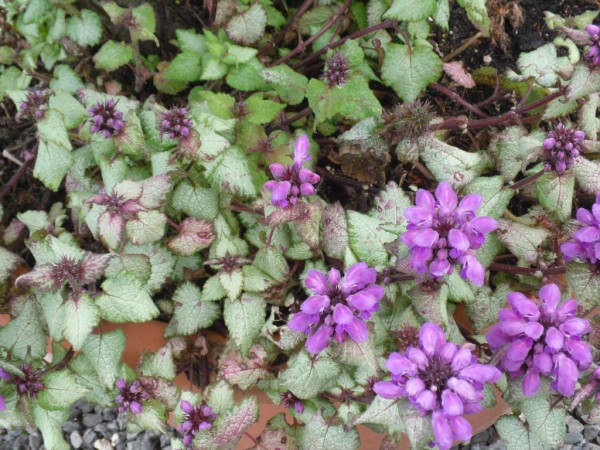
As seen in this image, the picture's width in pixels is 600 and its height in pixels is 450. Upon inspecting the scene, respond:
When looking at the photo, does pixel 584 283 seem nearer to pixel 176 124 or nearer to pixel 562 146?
pixel 562 146

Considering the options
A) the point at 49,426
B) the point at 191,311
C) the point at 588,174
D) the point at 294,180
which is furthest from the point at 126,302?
the point at 588,174

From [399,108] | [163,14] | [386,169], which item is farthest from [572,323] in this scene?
[163,14]

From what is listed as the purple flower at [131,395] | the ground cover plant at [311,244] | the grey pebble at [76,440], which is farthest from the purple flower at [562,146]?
the grey pebble at [76,440]

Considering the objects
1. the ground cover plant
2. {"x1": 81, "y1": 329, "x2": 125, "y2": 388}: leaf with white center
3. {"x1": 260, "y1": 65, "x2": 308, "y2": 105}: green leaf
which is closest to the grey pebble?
the ground cover plant

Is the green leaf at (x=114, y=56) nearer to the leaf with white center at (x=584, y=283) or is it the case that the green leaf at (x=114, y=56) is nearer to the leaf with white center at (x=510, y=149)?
the leaf with white center at (x=510, y=149)

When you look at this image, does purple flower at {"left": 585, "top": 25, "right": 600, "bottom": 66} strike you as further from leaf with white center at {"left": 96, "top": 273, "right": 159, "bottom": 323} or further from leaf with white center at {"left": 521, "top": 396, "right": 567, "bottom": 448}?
leaf with white center at {"left": 96, "top": 273, "right": 159, "bottom": 323}

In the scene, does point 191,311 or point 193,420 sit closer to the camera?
point 193,420
